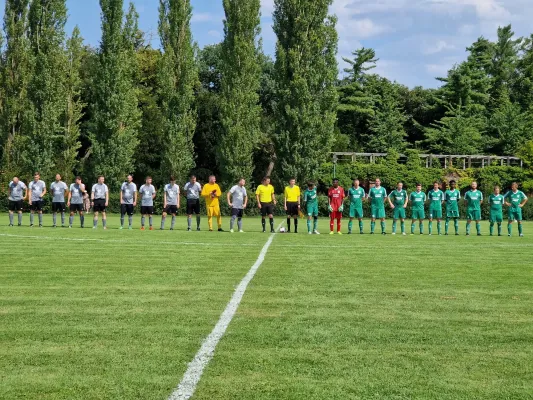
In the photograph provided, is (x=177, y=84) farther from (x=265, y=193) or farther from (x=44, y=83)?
(x=265, y=193)

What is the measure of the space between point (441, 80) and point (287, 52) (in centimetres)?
2584

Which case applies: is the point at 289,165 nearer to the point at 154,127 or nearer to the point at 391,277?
the point at 154,127

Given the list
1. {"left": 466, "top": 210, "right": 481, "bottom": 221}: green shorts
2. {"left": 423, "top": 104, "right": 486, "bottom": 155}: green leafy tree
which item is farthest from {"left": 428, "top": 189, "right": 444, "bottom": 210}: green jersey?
{"left": 423, "top": 104, "right": 486, "bottom": 155}: green leafy tree

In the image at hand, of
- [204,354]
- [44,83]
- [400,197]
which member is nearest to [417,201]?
[400,197]

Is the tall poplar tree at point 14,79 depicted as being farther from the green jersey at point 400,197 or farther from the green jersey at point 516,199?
the green jersey at point 516,199

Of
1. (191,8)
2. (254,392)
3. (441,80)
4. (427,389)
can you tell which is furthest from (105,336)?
(441,80)

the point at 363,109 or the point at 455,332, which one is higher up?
the point at 363,109

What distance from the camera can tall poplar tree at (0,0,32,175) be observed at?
47.3m

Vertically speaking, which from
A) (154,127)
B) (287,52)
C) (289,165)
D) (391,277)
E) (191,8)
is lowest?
(391,277)

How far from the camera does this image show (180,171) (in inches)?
1916

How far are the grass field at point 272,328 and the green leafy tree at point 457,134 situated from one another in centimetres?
4875

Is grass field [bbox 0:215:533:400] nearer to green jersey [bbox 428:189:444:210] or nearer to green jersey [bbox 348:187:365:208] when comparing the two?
green jersey [bbox 348:187:365:208]

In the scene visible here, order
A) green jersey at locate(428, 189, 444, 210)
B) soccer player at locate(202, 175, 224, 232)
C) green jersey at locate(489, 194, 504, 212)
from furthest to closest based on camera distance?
green jersey at locate(428, 189, 444, 210) → green jersey at locate(489, 194, 504, 212) → soccer player at locate(202, 175, 224, 232)

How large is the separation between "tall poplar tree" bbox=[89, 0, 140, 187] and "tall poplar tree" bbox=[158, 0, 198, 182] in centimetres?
233
